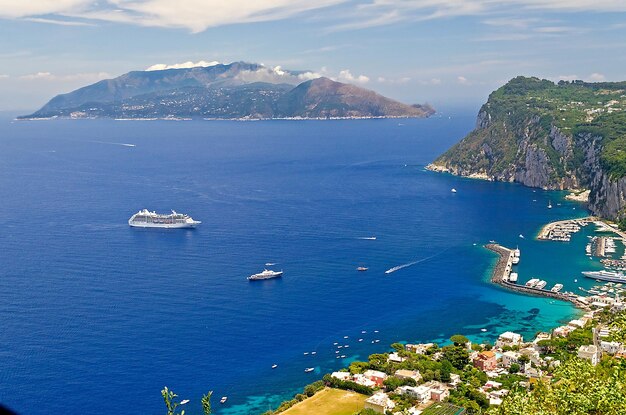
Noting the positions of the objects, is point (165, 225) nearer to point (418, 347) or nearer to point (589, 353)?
point (418, 347)

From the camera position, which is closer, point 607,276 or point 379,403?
point 379,403

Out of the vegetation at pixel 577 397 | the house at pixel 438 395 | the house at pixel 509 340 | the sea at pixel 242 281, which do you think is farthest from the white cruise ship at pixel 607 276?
the vegetation at pixel 577 397

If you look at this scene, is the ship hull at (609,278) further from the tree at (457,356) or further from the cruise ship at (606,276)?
the tree at (457,356)

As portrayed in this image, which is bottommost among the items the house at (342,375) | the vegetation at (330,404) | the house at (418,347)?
the vegetation at (330,404)

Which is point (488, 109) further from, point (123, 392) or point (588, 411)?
point (588, 411)

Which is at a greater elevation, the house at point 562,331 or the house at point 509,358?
the house at point 562,331

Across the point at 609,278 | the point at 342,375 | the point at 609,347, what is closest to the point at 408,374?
the point at 342,375

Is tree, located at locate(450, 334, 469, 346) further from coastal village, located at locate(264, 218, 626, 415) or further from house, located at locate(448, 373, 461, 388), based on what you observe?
house, located at locate(448, 373, 461, 388)
